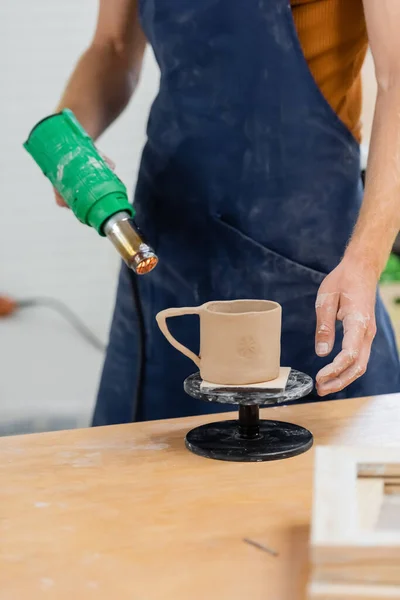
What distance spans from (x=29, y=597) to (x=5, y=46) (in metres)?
2.00

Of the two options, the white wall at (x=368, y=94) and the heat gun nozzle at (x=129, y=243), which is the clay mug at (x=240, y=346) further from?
the white wall at (x=368, y=94)

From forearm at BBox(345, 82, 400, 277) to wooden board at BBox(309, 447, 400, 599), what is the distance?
0.37 metres

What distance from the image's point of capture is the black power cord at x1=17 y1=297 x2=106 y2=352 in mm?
2531

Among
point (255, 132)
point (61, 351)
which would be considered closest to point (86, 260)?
point (61, 351)

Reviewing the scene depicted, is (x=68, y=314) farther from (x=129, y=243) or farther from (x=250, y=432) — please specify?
(x=250, y=432)

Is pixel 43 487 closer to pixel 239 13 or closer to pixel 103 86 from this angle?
pixel 239 13

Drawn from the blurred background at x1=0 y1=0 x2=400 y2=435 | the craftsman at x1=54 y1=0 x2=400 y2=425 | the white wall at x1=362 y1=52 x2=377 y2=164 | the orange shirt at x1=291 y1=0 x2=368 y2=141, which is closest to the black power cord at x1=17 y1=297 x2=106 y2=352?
the blurred background at x1=0 y1=0 x2=400 y2=435

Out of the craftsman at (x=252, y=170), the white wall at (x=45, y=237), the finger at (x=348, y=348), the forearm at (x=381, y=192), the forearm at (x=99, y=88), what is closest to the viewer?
the finger at (x=348, y=348)

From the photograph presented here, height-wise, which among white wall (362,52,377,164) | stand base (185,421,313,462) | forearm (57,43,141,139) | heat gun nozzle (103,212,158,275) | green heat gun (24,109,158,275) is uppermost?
white wall (362,52,377,164)

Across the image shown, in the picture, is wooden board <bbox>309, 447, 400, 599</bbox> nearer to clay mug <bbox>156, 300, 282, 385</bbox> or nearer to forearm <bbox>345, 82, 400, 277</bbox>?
clay mug <bbox>156, 300, 282, 385</bbox>

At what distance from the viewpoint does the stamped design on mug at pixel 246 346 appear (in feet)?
3.09

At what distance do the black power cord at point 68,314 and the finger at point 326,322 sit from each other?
5.38 ft

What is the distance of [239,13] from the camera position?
1272mm

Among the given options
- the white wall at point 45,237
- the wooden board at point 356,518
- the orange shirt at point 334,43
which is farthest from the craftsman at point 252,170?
the white wall at point 45,237
